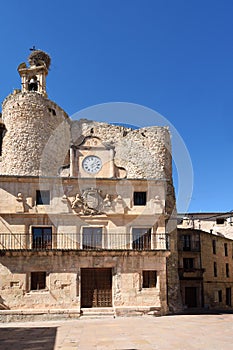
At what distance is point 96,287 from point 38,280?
11.1 ft

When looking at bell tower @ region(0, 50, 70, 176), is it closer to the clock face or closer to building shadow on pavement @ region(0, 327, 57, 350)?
the clock face

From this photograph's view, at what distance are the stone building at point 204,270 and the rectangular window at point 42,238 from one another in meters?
16.1

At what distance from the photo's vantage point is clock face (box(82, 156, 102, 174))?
28953 mm

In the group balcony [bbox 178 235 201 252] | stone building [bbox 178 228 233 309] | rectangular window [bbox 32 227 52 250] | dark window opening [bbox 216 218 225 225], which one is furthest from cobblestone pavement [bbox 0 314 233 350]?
dark window opening [bbox 216 218 225 225]

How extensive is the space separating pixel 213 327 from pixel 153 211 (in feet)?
27.8

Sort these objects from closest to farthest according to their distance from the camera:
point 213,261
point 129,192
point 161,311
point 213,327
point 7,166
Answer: point 213,327, point 161,311, point 129,192, point 7,166, point 213,261

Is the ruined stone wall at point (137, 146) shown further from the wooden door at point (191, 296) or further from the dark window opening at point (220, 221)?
the dark window opening at point (220, 221)

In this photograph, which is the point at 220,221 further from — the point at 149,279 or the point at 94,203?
the point at 94,203

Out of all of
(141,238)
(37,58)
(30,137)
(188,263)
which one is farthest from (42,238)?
(37,58)

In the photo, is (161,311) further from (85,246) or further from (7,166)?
(7,166)

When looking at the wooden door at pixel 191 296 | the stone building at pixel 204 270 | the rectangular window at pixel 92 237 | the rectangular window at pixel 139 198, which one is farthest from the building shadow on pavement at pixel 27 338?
the wooden door at pixel 191 296

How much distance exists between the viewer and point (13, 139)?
1347 inches

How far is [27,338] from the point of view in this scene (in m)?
15.9

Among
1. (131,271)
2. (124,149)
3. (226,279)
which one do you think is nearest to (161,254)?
(131,271)
